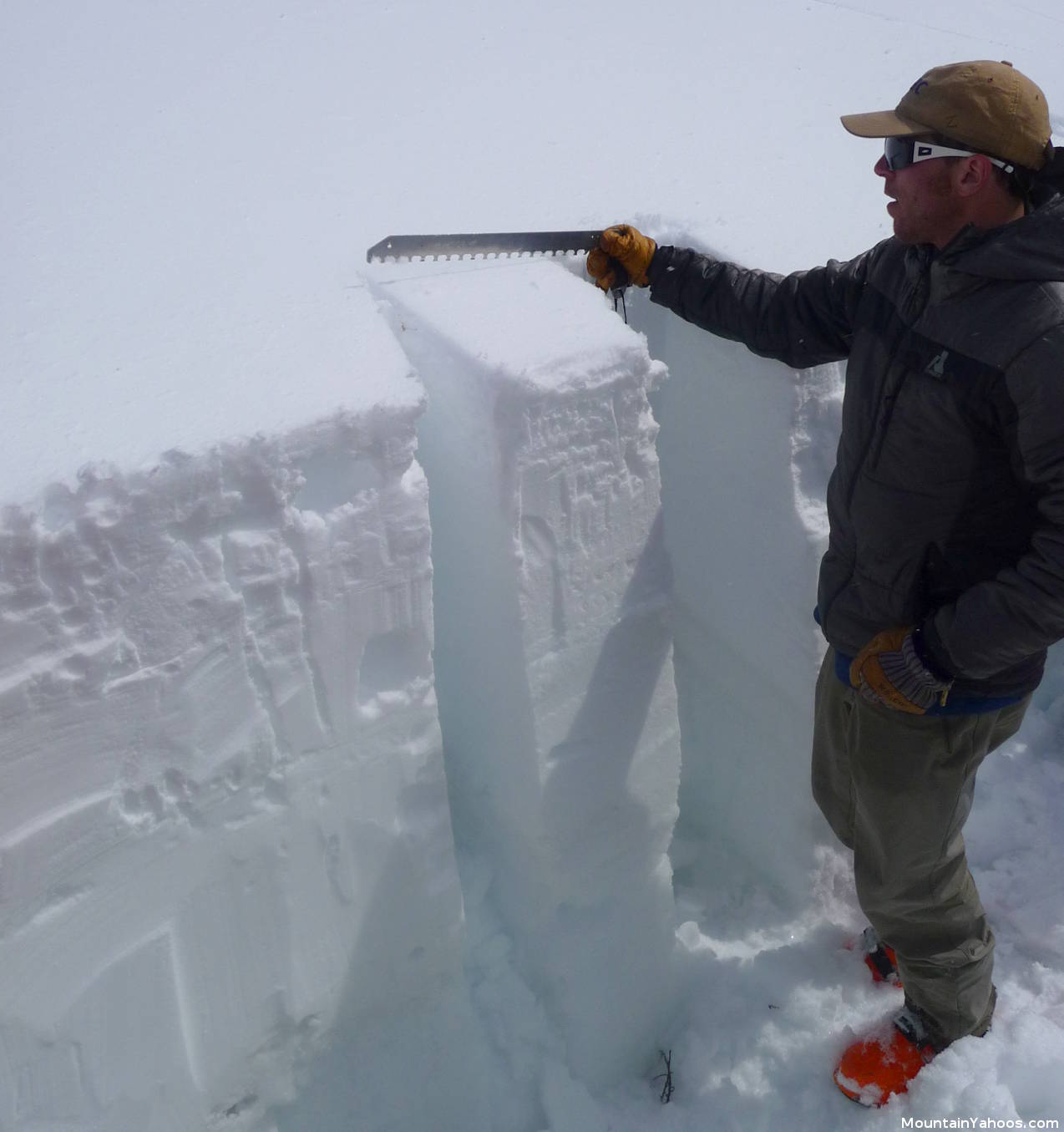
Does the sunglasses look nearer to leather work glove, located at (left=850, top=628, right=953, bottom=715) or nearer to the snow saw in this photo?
the snow saw

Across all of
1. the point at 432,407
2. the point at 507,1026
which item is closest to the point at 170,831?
the point at 432,407

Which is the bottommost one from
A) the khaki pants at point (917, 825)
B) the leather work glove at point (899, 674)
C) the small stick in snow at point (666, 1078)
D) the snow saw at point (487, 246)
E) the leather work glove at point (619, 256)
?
the small stick in snow at point (666, 1078)

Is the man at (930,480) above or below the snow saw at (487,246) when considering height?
below

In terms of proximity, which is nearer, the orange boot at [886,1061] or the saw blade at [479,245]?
the saw blade at [479,245]

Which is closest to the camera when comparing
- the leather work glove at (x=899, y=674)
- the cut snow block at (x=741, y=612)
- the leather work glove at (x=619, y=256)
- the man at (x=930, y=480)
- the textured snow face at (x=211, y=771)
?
the textured snow face at (x=211, y=771)

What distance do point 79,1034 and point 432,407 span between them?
1157 millimetres

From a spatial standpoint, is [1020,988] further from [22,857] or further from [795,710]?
[22,857]

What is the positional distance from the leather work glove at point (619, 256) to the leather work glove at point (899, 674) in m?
0.85

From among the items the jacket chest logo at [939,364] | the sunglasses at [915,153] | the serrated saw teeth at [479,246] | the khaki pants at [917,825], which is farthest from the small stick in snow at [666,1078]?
the sunglasses at [915,153]

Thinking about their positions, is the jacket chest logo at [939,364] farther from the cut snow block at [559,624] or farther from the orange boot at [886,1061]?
the orange boot at [886,1061]

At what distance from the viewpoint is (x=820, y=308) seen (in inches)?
72.7

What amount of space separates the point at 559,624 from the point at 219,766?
619 mm

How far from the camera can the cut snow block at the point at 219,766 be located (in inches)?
53.4

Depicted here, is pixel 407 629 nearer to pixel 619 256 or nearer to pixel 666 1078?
pixel 619 256
